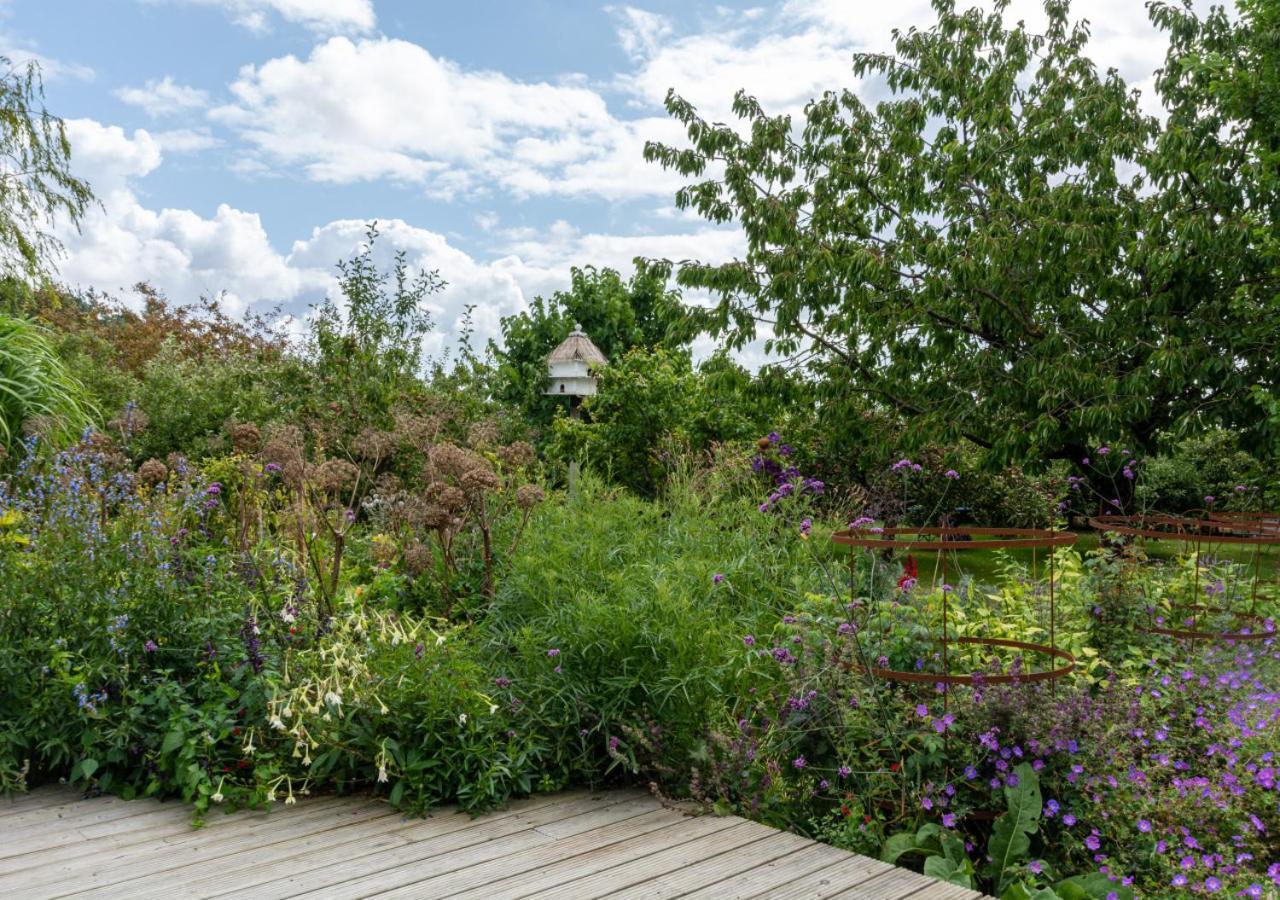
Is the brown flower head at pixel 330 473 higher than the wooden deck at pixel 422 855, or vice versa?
the brown flower head at pixel 330 473

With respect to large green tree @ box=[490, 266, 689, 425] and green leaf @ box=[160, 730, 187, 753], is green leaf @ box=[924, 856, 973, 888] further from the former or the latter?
large green tree @ box=[490, 266, 689, 425]

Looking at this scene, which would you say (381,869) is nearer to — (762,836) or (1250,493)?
(762,836)

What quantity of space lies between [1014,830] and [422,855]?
5.82 feet

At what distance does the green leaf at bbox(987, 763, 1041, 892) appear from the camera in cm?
280

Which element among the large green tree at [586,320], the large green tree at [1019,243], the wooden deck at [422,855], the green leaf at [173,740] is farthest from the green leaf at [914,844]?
the large green tree at [586,320]

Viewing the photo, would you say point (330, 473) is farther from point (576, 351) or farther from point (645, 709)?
point (576, 351)

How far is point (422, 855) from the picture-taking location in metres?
2.80

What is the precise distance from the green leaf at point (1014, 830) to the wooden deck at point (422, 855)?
32 cm

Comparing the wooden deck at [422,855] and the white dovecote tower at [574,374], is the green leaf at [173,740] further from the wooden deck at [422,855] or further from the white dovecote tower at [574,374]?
the white dovecote tower at [574,374]

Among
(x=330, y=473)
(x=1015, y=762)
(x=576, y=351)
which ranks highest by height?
(x=576, y=351)

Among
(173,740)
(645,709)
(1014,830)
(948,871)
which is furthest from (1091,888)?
(173,740)

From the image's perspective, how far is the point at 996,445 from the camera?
7.89 meters

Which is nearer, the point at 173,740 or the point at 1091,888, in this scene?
the point at 1091,888

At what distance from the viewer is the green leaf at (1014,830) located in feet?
9.19
